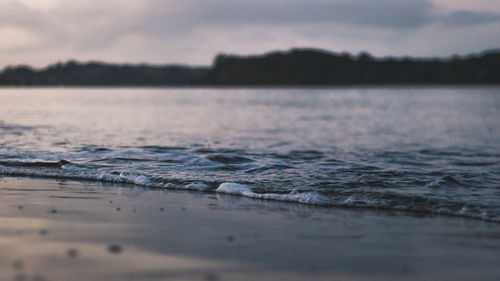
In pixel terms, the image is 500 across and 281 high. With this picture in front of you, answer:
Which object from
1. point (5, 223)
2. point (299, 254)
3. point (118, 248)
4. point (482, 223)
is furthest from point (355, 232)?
point (5, 223)

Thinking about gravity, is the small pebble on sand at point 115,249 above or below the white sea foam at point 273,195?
above

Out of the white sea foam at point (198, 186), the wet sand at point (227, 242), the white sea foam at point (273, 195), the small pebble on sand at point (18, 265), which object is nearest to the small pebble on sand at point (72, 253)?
the wet sand at point (227, 242)

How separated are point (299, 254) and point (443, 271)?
4.60 ft

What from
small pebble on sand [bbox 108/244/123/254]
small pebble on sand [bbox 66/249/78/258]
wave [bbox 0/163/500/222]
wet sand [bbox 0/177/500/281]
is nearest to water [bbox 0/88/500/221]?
wave [bbox 0/163/500/222]

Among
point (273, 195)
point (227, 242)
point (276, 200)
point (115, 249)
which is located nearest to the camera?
point (115, 249)

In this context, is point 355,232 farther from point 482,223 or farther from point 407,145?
point 407,145

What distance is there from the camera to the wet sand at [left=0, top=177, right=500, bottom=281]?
183 inches

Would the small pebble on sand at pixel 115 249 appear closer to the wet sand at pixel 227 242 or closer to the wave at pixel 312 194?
the wet sand at pixel 227 242

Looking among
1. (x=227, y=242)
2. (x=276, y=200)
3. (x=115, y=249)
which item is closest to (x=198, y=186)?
(x=276, y=200)

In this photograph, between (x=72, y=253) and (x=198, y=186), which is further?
(x=198, y=186)

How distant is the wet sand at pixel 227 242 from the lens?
15.2 feet

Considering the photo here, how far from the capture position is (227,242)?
5707 mm

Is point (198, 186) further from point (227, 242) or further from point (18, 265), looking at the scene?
point (18, 265)

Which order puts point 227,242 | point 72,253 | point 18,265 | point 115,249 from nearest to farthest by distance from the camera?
1. point 18,265
2. point 72,253
3. point 115,249
4. point 227,242
